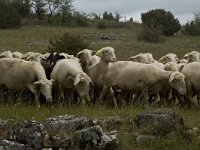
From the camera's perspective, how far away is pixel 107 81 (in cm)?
1761

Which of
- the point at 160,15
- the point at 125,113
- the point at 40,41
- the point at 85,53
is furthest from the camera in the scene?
the point at 160,15

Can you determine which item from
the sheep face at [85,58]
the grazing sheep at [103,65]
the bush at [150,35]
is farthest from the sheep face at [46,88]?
the bush at [150,35]

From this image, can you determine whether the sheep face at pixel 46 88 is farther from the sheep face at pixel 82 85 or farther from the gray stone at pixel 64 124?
the gray stone at pixel 64 124

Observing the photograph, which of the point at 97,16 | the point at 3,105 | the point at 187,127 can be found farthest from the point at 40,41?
the point at 97,16

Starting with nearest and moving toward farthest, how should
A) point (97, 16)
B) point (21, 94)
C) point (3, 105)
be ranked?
point (3, 105)
point (21, 94)
point (97, 16)

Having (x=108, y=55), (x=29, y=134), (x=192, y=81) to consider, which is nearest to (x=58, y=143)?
(x=29, y=134)

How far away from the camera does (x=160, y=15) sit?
2813 inches

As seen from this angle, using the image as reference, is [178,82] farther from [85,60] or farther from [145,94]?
[85,60]

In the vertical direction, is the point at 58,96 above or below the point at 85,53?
below

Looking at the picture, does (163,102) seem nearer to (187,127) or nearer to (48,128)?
(187,127)

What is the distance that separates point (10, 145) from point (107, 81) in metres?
7.01

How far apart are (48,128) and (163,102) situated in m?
6.07

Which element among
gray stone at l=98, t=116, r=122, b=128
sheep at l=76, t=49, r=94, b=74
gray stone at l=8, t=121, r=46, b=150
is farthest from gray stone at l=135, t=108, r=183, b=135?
sheep at l=76, t=49, r=94, b=74

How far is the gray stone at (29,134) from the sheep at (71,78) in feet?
16.0
